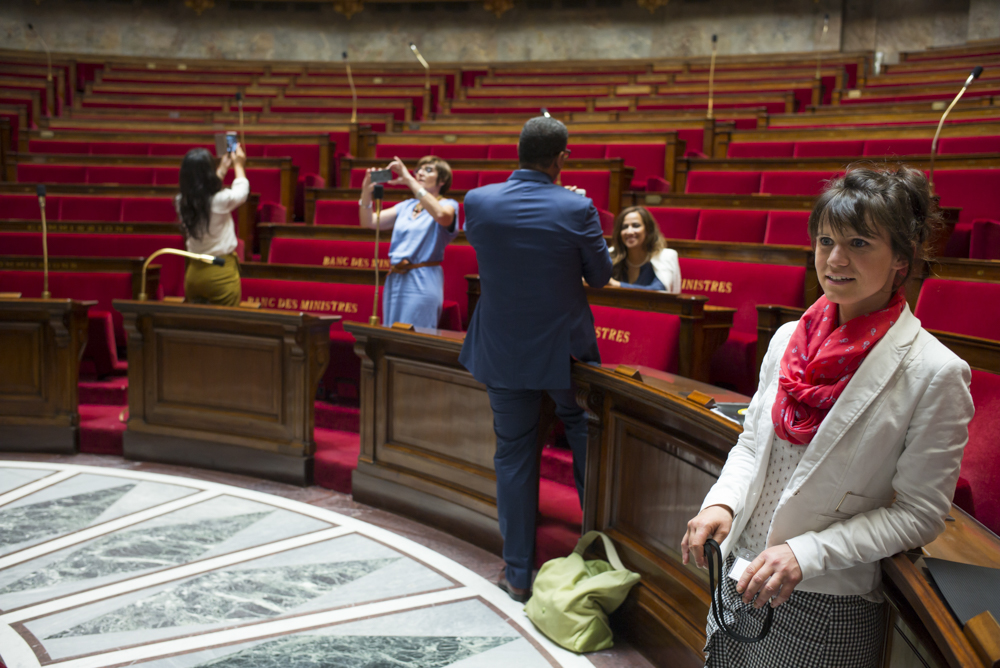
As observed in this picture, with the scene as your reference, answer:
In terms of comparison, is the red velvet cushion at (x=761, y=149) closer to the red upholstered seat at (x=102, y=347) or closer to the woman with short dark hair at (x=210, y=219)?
the woman with short dark hair at (x=210, y=219)

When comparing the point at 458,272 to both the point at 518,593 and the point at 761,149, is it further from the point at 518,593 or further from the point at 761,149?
the point at 761,149

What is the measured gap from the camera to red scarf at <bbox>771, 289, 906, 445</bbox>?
51 cm

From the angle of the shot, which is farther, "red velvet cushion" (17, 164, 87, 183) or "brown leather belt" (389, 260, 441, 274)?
"red velvet cushion" (17, 164, 87, 183)

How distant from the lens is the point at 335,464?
174 centimetres

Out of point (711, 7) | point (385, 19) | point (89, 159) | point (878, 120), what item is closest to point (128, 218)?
point (89, 159)

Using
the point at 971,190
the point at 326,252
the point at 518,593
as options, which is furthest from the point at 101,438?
the point at 971,190

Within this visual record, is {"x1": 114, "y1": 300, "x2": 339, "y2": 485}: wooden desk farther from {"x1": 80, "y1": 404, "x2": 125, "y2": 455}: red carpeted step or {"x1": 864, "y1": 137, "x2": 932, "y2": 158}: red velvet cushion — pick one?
{"x1": 864, "y1": 137, "x2": 932, "y2": 158}: red velvet cushion

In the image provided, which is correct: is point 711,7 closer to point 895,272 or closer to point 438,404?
point 438,404

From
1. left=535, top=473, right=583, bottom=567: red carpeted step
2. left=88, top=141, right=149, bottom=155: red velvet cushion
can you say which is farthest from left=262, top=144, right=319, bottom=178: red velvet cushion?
left=535, top=473, right=583, bottom=567: red carpeted step

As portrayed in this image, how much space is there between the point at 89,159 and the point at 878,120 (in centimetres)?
322

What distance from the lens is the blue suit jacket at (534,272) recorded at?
3.57 feet

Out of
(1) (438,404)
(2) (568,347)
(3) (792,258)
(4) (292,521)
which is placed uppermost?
(3) (792,258)

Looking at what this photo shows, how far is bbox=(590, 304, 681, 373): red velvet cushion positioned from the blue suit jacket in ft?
1.21

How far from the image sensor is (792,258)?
1742 mm
